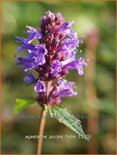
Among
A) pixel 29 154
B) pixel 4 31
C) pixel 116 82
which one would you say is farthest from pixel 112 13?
pixel 29 154

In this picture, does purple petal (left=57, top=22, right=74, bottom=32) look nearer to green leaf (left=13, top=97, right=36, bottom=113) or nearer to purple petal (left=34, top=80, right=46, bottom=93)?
purple petal (left=34, top=80, right=46, bottom=93)

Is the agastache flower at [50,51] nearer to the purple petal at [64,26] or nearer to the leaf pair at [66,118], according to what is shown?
the purple petal at [64,26]

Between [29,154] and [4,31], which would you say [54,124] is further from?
[4,31]

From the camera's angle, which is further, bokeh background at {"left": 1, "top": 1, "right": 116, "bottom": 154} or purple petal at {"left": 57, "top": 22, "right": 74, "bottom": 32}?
bokeh background at {"left": 1, "top": 1, "right": 116, "bottom": 154}

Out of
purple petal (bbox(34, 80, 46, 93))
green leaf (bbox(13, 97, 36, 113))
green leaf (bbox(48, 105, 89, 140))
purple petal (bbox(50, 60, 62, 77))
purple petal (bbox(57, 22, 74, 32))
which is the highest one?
purple petal (bbox(57, 22, 74, 32))

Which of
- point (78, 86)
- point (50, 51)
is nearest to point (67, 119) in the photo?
point (50, 51)

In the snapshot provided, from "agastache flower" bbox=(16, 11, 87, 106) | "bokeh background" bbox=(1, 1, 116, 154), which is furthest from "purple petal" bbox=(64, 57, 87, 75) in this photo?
"bokeh background" bbox=(1, 1, 116, 154)

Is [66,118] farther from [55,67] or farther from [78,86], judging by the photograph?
[78,86]

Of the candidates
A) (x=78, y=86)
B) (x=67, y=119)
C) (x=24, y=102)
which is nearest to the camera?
(x=67, y=119)

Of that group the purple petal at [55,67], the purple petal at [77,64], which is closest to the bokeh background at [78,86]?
the purple petal at [77,64]
